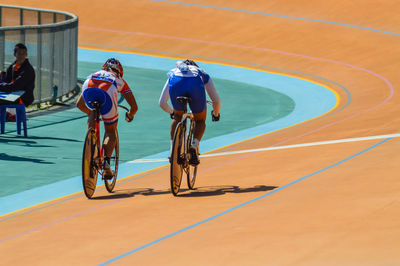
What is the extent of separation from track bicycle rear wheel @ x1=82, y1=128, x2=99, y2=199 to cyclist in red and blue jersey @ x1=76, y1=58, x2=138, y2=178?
122 mm

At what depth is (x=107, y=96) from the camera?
7.96 metres

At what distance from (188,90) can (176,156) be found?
722 mm

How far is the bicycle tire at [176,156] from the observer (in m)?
7.78

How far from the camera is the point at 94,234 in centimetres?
661

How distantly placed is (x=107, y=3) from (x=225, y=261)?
22.6 m

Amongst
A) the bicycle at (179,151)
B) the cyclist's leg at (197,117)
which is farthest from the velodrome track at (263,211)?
the cyclist's leg at (197,117)

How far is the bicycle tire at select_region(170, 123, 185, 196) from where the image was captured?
778cm

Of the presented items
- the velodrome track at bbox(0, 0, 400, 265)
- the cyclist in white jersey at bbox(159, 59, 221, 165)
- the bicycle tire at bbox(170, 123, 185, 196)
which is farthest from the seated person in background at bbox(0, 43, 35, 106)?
the bicycle tire at bbox(170, 123, 185, 196)

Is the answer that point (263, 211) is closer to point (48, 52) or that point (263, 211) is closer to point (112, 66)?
point (112, 66)

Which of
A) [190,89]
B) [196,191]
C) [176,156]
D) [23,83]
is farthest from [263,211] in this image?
[23,83]

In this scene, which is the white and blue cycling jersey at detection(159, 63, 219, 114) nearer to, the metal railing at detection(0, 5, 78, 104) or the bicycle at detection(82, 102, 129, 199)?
the bicycle at detection(82, 102, 129, 199)

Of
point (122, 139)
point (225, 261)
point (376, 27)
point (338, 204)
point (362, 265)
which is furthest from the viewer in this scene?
point (376, 27)

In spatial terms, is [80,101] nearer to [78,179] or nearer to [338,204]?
[78,179]

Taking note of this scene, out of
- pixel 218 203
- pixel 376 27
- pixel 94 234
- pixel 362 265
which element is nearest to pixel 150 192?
pixel 218 203
